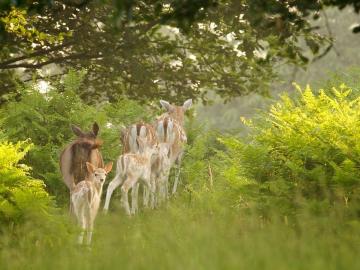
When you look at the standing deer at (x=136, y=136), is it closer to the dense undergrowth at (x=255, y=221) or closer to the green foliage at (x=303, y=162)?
the dense undergrowth at (x=255, y=221)

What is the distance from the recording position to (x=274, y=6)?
6230mm

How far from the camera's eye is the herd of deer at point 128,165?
8828 mm

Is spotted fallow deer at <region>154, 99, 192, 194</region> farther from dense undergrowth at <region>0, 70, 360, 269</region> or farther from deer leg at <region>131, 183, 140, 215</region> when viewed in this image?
dense undergrowth at <region>0, 70, 360, 269</region>

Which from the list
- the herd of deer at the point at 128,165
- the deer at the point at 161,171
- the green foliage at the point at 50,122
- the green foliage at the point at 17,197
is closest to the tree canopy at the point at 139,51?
the green foliage at the point at 50,122

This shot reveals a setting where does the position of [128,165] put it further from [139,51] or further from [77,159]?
[139,51]

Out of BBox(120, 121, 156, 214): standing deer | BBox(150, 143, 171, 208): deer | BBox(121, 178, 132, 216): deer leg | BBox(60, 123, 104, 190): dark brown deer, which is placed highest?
BBox(60, 123, 104, 190): dark brown deer

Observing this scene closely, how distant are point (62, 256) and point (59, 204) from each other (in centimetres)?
531

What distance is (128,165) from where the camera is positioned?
11781 mm

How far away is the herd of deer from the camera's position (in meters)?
8.83

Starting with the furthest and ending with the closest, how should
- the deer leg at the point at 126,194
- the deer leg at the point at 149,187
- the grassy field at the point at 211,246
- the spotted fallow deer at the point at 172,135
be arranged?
the spotted fallow deer at the point at 172,135, the deer leg at the point at 149,187, the deer leg at the point at 126,194, the grassy field at the point at 211,246

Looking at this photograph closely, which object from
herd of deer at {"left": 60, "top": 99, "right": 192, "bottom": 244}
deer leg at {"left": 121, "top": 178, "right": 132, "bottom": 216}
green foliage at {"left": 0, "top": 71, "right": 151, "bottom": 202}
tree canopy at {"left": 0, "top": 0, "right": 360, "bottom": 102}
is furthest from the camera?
tree canopy at {"left": 0, "top": 0, "right": 360, "bottom": 102}

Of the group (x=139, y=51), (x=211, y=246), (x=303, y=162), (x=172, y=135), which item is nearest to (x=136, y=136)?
(x=172, y=135)

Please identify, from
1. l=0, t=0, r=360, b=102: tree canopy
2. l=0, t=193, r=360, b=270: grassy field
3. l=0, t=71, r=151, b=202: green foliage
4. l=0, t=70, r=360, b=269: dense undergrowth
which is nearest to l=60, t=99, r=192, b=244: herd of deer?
l=0, t=70, r=360, b=269: dense undergrowth

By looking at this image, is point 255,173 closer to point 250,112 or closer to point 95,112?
point 95,112
